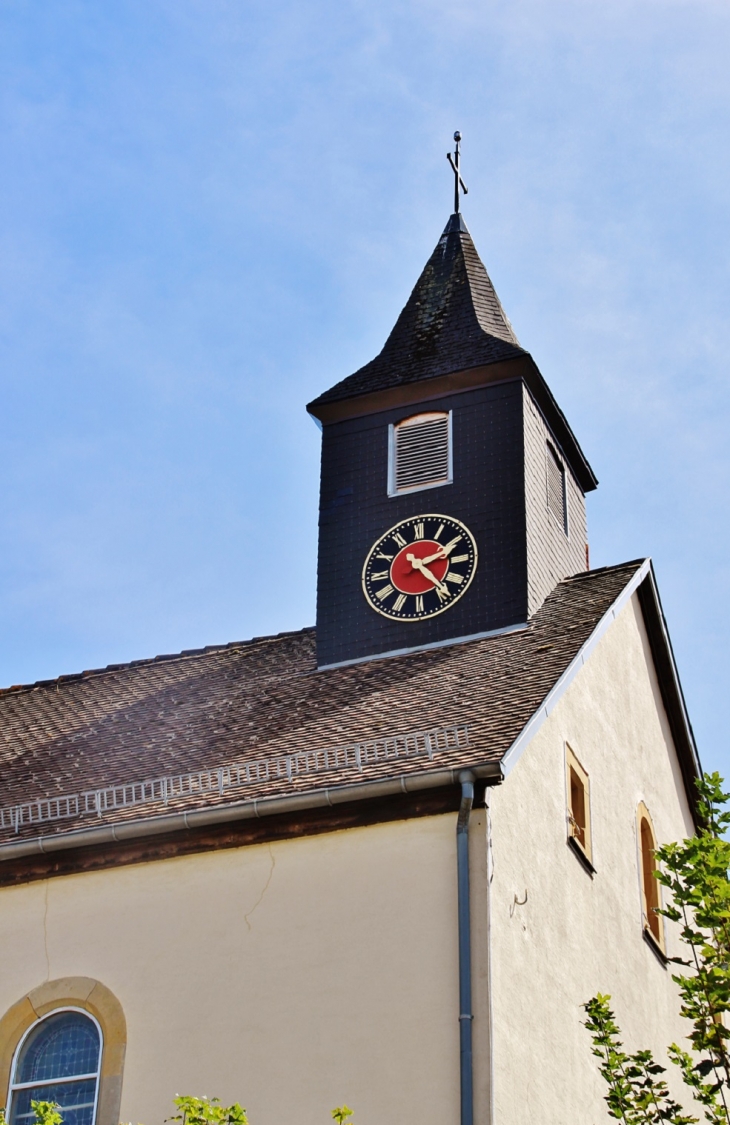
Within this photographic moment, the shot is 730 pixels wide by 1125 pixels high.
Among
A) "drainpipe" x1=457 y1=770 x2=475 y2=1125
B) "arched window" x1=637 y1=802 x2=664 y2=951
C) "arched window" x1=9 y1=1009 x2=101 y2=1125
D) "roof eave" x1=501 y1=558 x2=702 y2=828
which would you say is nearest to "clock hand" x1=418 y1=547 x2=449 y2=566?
"roof eave" x1=501 y1=558 x2=702 y2=828

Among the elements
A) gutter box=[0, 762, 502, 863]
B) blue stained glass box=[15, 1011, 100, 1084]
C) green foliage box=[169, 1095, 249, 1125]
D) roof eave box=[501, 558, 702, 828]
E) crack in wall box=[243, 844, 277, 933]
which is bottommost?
green foliage box=[169, 1095, 249, 1125]

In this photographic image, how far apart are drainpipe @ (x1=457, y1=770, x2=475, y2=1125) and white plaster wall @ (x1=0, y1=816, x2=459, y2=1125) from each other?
0.10 meters

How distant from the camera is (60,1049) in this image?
15.2 metres

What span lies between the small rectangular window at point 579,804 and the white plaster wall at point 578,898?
165 millimetres

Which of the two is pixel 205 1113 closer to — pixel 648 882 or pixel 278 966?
pixel 278 966

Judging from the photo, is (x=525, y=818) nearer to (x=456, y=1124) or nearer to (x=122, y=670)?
(x=456, y=1124)

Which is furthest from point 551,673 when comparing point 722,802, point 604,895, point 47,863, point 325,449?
point 325,449

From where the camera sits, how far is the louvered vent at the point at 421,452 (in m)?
21.8

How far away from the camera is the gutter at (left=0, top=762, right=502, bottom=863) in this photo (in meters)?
14.6

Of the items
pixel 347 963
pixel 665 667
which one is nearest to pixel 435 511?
pixel 665 667

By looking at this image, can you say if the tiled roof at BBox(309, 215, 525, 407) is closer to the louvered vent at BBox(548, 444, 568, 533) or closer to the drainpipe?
the louvered vent at BBox(548, 444, 568, 533)

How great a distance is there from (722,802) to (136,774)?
623 centimetres

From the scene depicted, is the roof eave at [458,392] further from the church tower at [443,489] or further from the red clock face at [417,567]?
the red clock face at [417,567]

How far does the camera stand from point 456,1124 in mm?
13094
